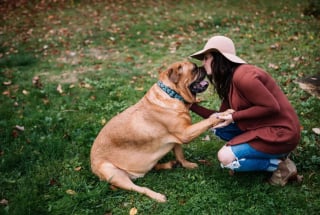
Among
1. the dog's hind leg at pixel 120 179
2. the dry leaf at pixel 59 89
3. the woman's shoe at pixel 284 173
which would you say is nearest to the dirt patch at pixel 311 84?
the woman's shoe at pixel 284 173

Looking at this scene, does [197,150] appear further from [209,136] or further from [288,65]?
[288,65]

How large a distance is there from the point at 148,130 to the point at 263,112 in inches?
60.6

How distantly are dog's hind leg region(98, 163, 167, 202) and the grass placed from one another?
108mm

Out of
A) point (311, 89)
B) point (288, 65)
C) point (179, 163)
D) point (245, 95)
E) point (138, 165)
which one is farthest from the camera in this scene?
point (288, 65)

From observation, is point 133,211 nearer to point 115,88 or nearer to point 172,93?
point 172,93

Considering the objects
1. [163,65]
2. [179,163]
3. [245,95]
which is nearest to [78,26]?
[163,65]

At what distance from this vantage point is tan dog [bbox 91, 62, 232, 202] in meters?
4.06

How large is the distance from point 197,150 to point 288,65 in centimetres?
344

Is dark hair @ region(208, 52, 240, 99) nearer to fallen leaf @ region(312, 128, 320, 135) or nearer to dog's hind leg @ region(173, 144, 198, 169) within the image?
dog's hind leg @ region(173, 144, 198, 169)

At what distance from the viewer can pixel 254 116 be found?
3.37 m

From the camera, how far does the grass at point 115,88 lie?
12.6 ft

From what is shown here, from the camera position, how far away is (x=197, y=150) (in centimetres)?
473

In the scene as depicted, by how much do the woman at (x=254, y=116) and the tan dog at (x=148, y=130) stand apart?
16.7 inches

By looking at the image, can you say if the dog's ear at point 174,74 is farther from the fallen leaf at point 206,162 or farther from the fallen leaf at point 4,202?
the fallen leaf at point 4,202
